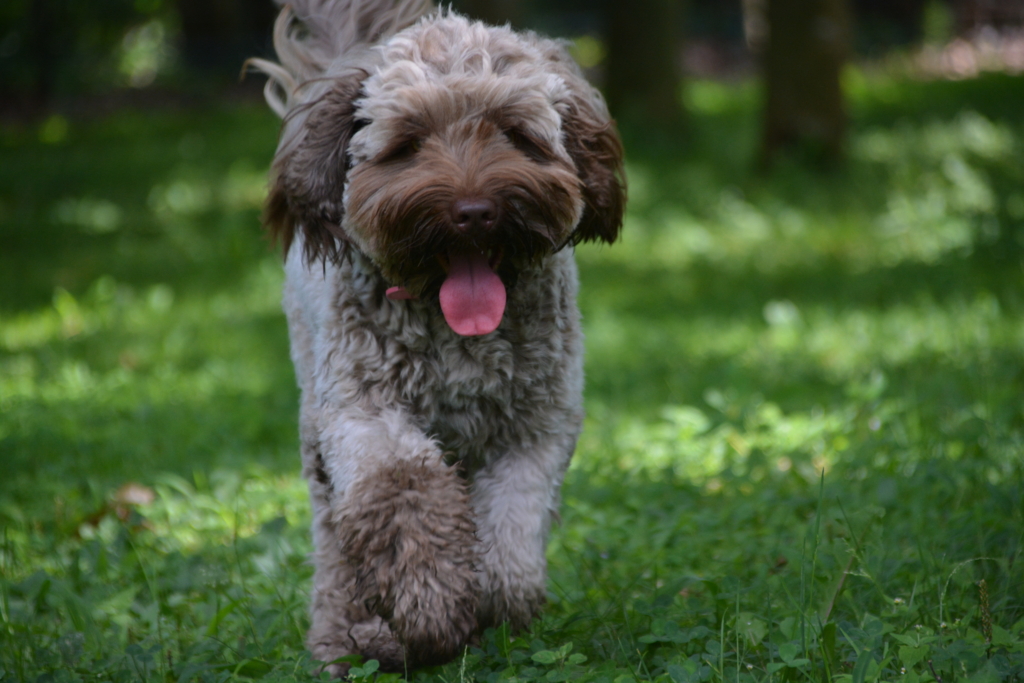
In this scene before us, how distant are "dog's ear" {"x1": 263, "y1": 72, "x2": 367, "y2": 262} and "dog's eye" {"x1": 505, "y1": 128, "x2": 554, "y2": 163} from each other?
1.72 ft

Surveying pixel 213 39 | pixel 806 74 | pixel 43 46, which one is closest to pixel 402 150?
pixel 806 74

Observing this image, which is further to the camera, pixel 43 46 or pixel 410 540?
pixel 43 46

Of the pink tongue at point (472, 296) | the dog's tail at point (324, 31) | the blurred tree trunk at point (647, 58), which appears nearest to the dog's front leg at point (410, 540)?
the pink tongue at point (472, 296)

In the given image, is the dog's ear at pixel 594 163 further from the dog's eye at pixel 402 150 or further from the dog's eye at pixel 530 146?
the dog's eye at pixel 402 150

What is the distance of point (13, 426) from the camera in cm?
546

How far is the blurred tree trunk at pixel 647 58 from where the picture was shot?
45.4 feet

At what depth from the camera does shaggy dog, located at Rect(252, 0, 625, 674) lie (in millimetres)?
2967

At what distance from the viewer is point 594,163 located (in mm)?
3424

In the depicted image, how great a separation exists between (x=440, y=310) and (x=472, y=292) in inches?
7.5

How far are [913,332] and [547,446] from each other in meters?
4.10

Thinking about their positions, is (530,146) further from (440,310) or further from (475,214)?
(440,310)

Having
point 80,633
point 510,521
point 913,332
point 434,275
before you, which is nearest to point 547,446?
point 510,521

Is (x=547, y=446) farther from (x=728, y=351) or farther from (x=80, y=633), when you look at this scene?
(x=728, y=351)

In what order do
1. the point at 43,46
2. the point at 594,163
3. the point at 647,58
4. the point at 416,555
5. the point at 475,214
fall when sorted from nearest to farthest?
the point at 416,555, the point at 475,214, the point at 594,163, the point at 647,58, the point at 43,46
